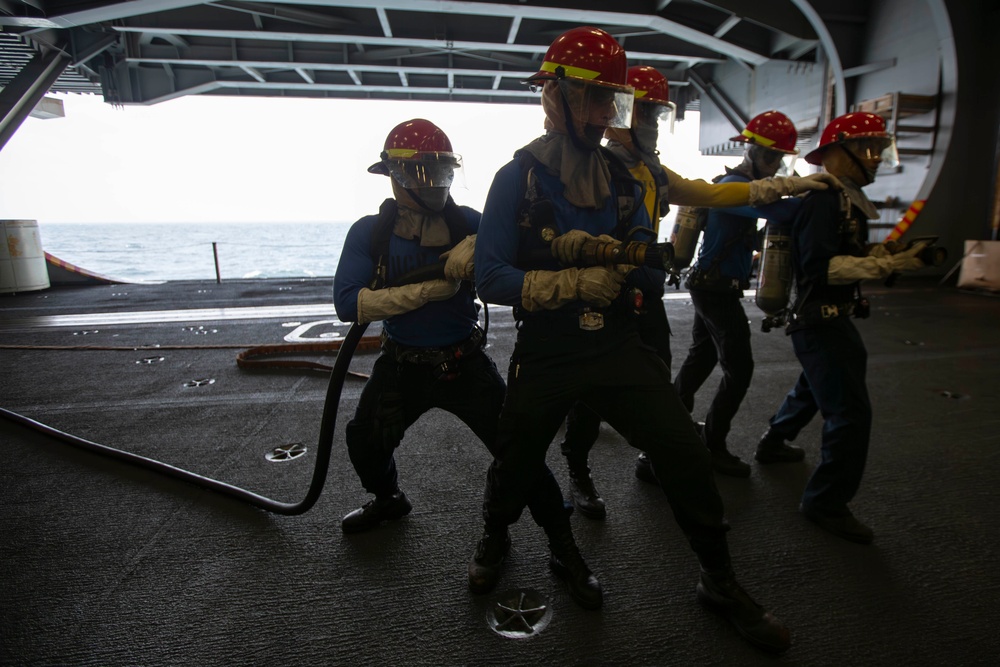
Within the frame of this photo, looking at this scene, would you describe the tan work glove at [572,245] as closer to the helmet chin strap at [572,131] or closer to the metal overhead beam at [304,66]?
the helmet chin strap at [572,131]

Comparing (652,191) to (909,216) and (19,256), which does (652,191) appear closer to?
(909,216)

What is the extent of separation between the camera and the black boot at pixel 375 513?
2.74m

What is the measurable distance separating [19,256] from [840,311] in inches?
605

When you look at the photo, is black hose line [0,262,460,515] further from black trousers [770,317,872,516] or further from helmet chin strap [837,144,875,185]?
helmet chin strap [837,144,875,185]

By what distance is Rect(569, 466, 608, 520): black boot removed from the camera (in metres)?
2.82

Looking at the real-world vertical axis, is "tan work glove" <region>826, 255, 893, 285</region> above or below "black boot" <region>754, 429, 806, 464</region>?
above

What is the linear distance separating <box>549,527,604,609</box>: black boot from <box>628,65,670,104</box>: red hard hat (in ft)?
7.58

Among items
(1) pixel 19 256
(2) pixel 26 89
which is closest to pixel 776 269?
(1) pixel 19 256

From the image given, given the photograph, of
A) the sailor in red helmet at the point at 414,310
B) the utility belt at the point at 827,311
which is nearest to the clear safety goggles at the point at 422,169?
the sailor in red helmet at the point at 414,310

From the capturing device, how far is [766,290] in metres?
2.83

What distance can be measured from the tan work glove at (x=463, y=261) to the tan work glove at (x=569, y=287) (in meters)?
0.37

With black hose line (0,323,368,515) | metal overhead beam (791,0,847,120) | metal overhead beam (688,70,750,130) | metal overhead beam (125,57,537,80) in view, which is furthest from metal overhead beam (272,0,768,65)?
black hose line (0,323,368,515)

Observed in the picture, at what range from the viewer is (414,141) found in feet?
8.19

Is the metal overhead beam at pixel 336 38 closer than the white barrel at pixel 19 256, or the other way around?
Result: the white barrel at pixel 19 256
